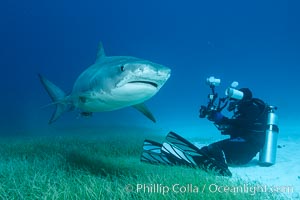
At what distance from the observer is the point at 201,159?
5840mm

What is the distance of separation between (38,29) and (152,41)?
3073 inches

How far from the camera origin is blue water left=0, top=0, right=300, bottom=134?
78625 millimetres

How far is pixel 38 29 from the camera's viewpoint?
301ft

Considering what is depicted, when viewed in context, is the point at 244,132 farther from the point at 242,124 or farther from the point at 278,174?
the point at 278,174

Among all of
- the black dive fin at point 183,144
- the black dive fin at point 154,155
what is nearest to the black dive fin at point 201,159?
the black dive fin at point 183,144

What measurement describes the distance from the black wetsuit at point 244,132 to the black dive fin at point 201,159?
95 centimetres

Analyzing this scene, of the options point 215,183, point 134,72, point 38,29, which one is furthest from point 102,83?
point 38,29

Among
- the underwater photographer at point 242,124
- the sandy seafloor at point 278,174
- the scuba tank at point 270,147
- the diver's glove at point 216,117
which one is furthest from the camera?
the diver's glove at point 216,117

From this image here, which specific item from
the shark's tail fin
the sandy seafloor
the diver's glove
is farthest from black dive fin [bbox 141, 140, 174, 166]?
the shark's tail fin

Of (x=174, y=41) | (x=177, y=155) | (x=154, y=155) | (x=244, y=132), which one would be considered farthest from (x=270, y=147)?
(x=174, y=41)

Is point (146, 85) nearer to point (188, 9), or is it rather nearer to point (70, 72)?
point (70, 72)

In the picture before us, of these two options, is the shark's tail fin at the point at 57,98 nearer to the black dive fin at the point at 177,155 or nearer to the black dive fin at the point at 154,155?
the black dive fin at the point at 154,155

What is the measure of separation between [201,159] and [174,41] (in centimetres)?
16504

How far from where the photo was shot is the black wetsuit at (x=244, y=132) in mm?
7016
